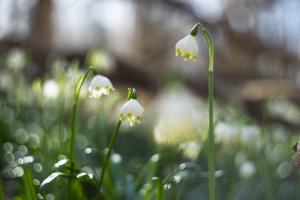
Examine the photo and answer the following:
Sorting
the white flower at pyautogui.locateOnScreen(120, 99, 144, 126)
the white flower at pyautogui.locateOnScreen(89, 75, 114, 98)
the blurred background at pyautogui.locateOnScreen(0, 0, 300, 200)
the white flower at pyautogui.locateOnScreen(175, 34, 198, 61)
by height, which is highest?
the white flower at pyautogui.locateOnScreen(175, 34, 198, 61)

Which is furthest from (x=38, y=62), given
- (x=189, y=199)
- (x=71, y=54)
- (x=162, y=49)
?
(x=162, y=49)

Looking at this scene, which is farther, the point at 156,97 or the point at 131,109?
the point at 156,97

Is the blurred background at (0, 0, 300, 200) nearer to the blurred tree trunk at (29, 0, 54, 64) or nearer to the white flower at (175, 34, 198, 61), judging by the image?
the blurred tree trunk at (29, 0, 54, 64)

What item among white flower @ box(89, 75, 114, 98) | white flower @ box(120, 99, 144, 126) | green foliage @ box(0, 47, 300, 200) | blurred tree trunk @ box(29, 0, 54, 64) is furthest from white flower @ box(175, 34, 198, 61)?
blurred tree trunk @ box(29, 0, 54, 64)

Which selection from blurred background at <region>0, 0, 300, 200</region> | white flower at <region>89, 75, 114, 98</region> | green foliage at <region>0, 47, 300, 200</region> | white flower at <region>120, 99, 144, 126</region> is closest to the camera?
white flower at <region>120, 99, 144, 126</region>

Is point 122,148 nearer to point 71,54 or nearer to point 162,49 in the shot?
point 71,54

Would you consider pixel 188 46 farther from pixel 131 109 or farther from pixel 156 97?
pixel 156 97

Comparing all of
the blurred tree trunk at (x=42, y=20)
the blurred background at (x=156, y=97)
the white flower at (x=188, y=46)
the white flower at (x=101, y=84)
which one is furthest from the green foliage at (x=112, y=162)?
the blurred tree trunk at (x=42, y=20)

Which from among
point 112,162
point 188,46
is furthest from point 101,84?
point 112,162
